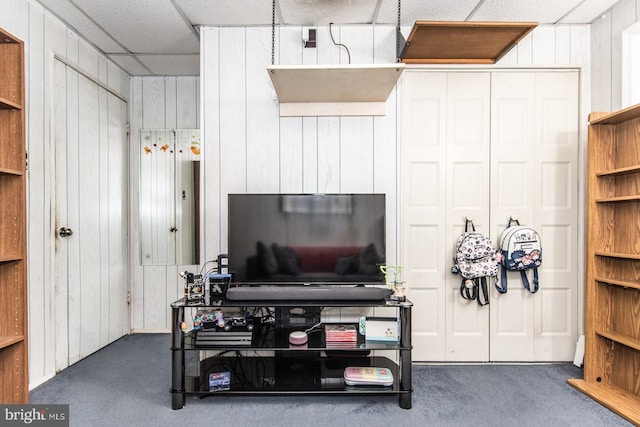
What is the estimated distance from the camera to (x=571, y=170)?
8.69ft

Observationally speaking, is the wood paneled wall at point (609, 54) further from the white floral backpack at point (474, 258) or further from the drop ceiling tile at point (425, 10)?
the white floral backpack at point (474, 258)

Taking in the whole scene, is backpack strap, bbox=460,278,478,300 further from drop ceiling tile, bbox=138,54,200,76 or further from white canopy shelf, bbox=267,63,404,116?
drop ceiling tile, bbox=138,54,200,76

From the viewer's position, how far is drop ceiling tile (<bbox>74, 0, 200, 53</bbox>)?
2.31 meters

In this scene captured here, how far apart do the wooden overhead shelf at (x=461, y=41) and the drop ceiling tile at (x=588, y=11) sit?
54 cm

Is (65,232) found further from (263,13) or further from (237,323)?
(263,13)

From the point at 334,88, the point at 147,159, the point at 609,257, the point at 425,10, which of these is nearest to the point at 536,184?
the point at 609,257

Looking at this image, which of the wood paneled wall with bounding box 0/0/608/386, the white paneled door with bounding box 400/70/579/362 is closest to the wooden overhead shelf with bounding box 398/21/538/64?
the white paneled door with bounding box 400/70/579/362

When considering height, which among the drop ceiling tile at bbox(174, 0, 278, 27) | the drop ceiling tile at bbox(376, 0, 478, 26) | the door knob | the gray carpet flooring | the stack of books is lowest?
the gray carpet flooring

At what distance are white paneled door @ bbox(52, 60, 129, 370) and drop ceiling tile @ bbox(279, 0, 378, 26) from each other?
1.73 m

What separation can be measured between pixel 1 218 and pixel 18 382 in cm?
81

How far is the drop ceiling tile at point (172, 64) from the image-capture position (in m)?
3.04

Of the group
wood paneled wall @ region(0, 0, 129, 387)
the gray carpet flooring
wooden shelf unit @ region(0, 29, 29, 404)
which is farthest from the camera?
wood paneled wall @ region(0, 0, 129, 387)

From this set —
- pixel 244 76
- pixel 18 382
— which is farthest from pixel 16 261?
pixel 244 76

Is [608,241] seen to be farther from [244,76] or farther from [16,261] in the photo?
[16,261]
